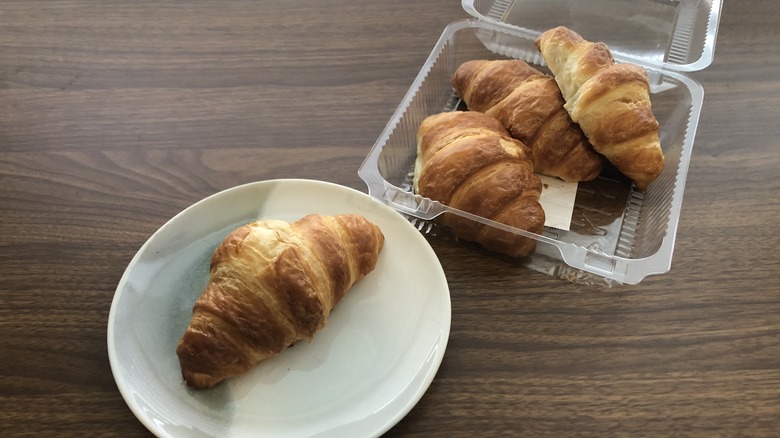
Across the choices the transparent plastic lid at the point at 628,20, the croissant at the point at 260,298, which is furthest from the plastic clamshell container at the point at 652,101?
the croissant at the point at 260,298

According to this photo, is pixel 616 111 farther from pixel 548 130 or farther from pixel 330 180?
pixel 330 180

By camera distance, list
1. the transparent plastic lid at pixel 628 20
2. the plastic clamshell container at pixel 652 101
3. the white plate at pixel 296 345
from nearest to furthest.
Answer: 1. the white plate at pixel 296 345
2. the plastic clamshell container at pixel 652 101
3. the transparent plastic lid at pixel 628 20

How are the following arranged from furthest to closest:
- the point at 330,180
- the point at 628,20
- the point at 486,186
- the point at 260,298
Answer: the point at 628,20 < the point at 330,180 < the point at 486,186 < the point at 260,298

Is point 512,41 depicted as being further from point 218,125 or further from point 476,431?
point 476,431

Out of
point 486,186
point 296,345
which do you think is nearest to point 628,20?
point 486,186

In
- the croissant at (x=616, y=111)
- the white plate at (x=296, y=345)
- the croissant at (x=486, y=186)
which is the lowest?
the white plate at (x=296, y=345)

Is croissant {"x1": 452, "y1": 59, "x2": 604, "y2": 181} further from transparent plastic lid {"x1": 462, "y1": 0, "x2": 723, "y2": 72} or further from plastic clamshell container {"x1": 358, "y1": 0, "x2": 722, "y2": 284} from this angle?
transparent plastic lid {"x1": 462, "y1": 0, "x2": 723, "y2": 72}

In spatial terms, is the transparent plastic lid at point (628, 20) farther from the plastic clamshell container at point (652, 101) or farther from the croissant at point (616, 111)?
the croissant at point (616, 111)

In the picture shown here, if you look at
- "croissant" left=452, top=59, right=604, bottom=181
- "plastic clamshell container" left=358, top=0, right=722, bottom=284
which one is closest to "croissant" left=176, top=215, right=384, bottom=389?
"plastic clamshell container" left=358, top=0, right=722, bottom=284
